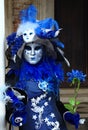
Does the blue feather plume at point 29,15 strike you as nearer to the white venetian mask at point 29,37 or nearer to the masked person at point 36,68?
the masked person at point 36,68

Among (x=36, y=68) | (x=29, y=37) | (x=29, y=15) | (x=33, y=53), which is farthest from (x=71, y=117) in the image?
(x=29, y=15)

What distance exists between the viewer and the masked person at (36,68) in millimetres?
3521

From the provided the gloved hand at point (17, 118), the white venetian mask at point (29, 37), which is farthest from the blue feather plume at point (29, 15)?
the gloved hand at point (17, 118)

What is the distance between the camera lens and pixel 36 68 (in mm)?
3555

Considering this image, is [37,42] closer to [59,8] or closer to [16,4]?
[16,4]

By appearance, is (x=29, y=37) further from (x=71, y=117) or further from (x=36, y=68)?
(x=71, y=117)

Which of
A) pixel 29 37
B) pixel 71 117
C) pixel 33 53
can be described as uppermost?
pixel 29 37

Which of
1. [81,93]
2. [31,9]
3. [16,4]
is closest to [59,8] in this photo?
[16,4]

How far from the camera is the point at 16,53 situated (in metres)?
3.51

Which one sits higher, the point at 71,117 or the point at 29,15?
the point at 29,15

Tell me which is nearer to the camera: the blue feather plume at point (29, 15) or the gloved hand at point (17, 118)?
the gloved hand at point (17, 118)

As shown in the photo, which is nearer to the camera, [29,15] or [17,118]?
[17,118]

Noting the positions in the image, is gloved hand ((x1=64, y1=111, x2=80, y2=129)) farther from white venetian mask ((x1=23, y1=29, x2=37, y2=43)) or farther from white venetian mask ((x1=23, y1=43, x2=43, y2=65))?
white venetian mask ((x1=23, y1=29, x2=37, y2=43))

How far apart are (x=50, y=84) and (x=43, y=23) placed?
0.48 m
